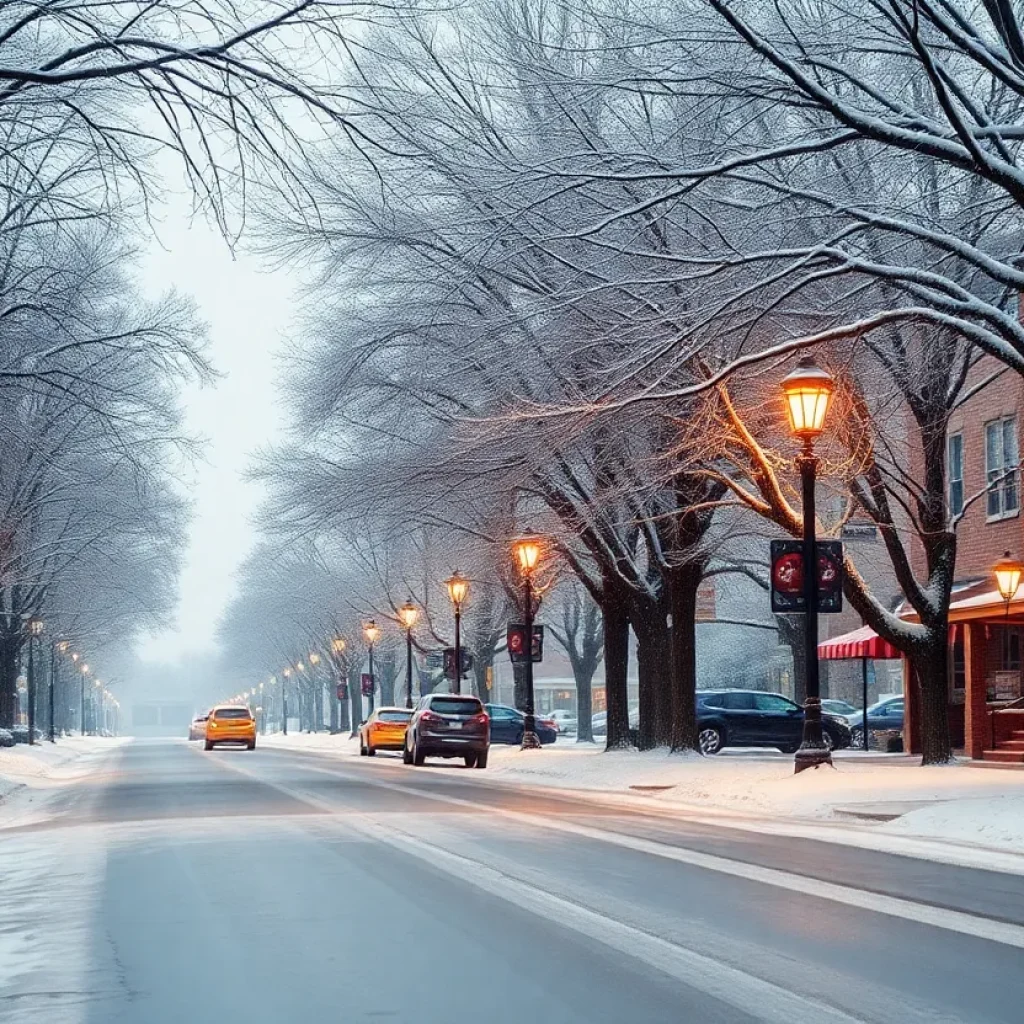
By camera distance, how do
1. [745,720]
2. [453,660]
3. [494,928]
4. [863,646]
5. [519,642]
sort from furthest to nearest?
1. [453,660]
2. [745,720]
3. [519,642]
4. [863,646]
5. [494,928]

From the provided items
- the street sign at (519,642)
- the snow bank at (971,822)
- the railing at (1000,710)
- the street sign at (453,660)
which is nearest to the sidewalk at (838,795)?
the snow bank at (971,822)

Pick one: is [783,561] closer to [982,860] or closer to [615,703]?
[982,860]

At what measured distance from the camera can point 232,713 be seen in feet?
216

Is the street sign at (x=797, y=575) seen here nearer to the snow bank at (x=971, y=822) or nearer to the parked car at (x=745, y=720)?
the snow bank at (x=971, y=822)

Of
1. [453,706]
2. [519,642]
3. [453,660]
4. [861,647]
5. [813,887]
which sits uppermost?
[519,642]

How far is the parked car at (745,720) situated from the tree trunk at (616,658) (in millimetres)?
3546

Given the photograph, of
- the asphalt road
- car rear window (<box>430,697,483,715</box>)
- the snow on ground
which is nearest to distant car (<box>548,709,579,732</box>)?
car rear window (<box>430,697,483,715</box>)

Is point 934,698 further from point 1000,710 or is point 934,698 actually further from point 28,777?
point 28,777

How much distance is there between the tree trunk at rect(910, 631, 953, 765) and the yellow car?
132 ft

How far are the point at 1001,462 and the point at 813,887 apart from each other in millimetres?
24113

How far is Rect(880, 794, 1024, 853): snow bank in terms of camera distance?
54.7ft

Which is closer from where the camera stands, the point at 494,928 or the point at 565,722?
the point at 494,928

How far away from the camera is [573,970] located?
8.53 m

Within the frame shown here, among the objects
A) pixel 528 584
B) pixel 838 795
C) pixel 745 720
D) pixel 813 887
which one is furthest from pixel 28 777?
pixel 813 887
